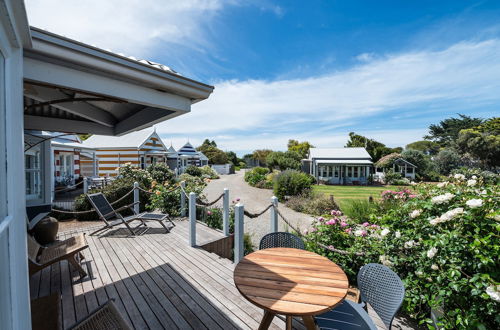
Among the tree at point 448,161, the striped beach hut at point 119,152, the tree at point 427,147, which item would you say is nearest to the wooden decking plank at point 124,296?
the striped beach hut at point 119,152

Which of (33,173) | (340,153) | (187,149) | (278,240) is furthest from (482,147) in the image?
(33,173)

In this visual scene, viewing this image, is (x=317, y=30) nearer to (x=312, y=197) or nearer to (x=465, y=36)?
(x=465, y=36)

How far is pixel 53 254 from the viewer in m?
3.34

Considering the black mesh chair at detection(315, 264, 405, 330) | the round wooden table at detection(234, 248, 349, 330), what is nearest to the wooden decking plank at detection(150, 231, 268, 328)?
the round wooden table at detection(234, 248, 349, 330)

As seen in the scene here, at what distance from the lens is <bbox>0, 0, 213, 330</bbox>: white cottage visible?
3.40 feet

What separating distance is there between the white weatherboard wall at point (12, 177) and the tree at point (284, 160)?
1164 inches

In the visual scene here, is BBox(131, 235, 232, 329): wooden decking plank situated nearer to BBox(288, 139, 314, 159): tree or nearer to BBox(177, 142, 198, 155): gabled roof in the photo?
BBox(177, 142, 198, 155): gabled roof

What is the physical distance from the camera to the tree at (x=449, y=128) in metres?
46.2

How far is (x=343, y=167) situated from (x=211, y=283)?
84.3ft

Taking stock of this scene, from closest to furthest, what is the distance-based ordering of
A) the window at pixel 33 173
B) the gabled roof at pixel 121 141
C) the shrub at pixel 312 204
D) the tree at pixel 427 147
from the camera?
the window at pixel 33 173
the shrub at pixel 312 204
the gabled roof at pixel 121 141
the tree at pixel 427 147

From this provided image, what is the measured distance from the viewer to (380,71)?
34.8 ft

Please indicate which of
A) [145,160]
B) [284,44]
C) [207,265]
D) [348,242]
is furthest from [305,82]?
[145,160]

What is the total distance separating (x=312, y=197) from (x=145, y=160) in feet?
50.5

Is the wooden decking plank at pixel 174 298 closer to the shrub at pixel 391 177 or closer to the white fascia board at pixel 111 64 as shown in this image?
the white fascia board at pixel 111 64
